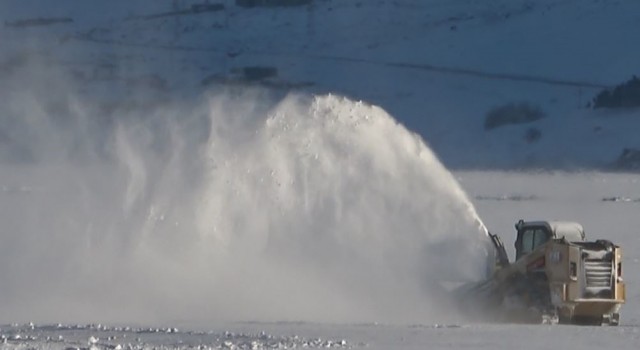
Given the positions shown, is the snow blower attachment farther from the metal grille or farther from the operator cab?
the operator cab

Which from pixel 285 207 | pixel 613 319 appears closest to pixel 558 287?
pixel 613 319

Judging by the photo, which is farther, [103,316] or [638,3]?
[638,3]

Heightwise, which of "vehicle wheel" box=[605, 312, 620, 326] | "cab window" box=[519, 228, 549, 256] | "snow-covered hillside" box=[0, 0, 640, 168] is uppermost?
"snow-covered hillside" box=[0, 0, 640, 168]

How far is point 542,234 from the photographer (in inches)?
827

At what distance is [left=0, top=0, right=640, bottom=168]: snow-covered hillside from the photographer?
58.9 meters

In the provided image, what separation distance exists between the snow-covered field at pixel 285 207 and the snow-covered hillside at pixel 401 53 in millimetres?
260

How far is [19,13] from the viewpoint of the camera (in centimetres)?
7725

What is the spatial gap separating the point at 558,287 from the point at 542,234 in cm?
140

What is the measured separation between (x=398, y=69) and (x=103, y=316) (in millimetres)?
47258

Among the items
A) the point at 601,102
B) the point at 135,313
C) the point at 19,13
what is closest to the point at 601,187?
Result: the point at 601,102

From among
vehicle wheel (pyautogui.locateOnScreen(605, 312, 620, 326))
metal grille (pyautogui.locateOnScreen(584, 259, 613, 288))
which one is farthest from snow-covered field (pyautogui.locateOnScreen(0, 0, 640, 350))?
metal grille (pyautogui.locateOnScreen(584, 259, 613, 288))

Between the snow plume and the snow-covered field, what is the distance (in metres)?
0.03

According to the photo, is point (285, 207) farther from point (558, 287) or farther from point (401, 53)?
point (401, 53)

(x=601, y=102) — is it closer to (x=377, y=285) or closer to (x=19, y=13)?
(x=19, y=13)
